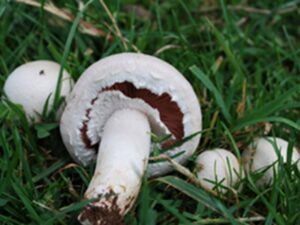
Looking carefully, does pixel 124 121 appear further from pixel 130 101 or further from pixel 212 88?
pixel 212 88

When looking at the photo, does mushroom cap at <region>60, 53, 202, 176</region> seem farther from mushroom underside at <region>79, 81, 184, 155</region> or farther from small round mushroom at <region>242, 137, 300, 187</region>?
small round mushroom at <region>242, 137, 300, 187</region>

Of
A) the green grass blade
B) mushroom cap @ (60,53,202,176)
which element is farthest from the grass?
mushroom cap @ (60,53,202,176)

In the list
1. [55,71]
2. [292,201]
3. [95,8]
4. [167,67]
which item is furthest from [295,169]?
[95,8]

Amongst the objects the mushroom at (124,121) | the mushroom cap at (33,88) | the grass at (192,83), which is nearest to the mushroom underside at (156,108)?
the mushroom at (124,121)

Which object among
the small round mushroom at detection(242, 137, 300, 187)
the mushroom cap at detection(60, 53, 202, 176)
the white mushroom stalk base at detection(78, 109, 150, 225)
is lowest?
the small round mushroom at detection(242, 137, 300, 187)

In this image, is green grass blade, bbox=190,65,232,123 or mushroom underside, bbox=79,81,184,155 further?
green grass blade, bbox=190,65,232,123

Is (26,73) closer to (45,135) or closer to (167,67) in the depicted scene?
(45,135)

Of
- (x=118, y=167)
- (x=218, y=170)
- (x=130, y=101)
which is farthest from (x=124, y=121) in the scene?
(x=218, y=170)
